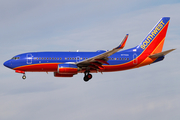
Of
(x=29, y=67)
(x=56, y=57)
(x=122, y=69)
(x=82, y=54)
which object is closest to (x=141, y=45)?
(x=122, y=69)

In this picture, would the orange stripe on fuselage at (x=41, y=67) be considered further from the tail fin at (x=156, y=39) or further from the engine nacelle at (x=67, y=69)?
the tail fin at (x=156, y=39)

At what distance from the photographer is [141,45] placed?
57906 mm

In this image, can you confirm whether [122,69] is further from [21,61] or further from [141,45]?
[21,61]

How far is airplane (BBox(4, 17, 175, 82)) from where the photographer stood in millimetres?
51344

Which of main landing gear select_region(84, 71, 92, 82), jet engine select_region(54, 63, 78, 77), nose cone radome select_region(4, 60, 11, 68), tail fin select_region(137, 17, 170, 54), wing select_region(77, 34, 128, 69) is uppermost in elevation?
tail fin select_region(137, 17, 170, 54)

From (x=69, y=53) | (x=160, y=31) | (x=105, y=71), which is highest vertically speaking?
(x=160, y=31)

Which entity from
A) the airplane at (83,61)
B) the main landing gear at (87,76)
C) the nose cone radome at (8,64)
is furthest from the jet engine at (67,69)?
the nose cone radome at (8,64)

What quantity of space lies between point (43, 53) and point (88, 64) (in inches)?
316

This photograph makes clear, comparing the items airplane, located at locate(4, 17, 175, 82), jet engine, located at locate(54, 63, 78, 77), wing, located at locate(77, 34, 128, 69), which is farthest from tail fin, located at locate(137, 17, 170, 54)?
jet engine, located at locate(54, 63, 78, 77)

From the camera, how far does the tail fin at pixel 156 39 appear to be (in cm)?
5778

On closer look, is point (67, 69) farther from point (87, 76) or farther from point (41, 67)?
point (87, 76)

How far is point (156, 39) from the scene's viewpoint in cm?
5891

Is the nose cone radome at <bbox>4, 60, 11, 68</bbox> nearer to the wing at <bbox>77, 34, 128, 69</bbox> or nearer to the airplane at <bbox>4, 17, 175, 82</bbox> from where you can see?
the airplane at <bbox>4, 17, 175, 82</bbox>

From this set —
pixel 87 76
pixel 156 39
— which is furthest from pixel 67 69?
pixel 156 39
